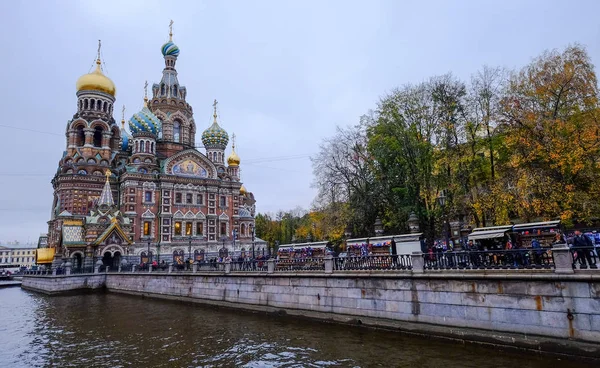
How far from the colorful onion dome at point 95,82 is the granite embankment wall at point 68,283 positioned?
24401mm

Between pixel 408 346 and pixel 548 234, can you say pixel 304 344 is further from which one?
pixel 548 234

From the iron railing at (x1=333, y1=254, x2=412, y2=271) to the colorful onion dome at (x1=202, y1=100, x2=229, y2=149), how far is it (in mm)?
38393

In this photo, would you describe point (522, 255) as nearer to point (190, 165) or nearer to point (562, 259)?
point (562, 259)

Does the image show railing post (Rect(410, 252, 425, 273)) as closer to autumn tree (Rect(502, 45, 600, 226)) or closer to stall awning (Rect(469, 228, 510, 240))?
stall awning (Rect(469, 228, 510, 240))

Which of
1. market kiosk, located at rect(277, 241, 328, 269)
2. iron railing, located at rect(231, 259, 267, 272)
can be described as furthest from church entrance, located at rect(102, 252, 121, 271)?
iron railing, located at rect(231, 259, 267, 272)

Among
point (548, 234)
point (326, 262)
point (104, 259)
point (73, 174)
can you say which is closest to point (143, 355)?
point (326, 262)

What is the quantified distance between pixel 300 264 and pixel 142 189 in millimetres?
31476

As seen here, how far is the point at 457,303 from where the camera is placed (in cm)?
1341

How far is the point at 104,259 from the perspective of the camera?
129 ft

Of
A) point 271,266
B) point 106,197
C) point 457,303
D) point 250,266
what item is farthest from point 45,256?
point 457,303

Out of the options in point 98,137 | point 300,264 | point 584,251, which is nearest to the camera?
point 584,251

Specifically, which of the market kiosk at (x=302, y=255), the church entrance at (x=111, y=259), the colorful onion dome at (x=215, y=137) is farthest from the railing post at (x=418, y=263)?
the colorful onion dome at (x=215, y=137)

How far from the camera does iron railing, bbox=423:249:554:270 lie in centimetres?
1244

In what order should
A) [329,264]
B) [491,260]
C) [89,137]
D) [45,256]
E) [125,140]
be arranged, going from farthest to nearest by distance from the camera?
1. [125,140]
2. [89,137]
3. [45,256]
4. [329,264]
5. [491,260]
